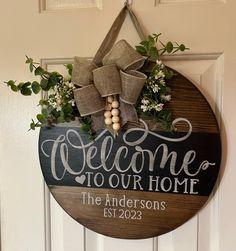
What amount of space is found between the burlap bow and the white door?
0.28 ft

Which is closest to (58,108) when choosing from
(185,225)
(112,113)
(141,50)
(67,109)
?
(67,109)

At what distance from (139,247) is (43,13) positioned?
616 mm

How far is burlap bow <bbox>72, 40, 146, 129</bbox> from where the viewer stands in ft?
2.23

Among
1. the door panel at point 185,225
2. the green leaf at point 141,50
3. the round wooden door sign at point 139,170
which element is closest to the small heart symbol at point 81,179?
the round wooden door sign at point 139,170

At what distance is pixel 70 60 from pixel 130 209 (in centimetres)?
38

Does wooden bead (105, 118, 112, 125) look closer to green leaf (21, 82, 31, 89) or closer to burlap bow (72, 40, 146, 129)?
burlap bow (72, 40, 146, 129)

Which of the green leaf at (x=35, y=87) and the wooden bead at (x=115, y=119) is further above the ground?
the green leaf at (x=35, y=87)

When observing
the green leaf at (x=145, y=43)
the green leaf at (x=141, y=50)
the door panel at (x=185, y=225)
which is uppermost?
the green leaf at (x=145, y=43)

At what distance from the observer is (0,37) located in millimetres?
825

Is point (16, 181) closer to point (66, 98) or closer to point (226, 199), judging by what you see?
point (66, 98)

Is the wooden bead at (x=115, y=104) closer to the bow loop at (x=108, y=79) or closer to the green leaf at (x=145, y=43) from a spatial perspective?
the bow loop at (x=108, y=79)

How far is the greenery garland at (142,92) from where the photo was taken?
691 mm

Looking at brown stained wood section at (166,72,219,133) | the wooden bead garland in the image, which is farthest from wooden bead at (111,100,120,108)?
brown stained wood section at (166,72,219,133)

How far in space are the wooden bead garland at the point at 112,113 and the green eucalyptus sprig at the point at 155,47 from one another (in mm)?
118
